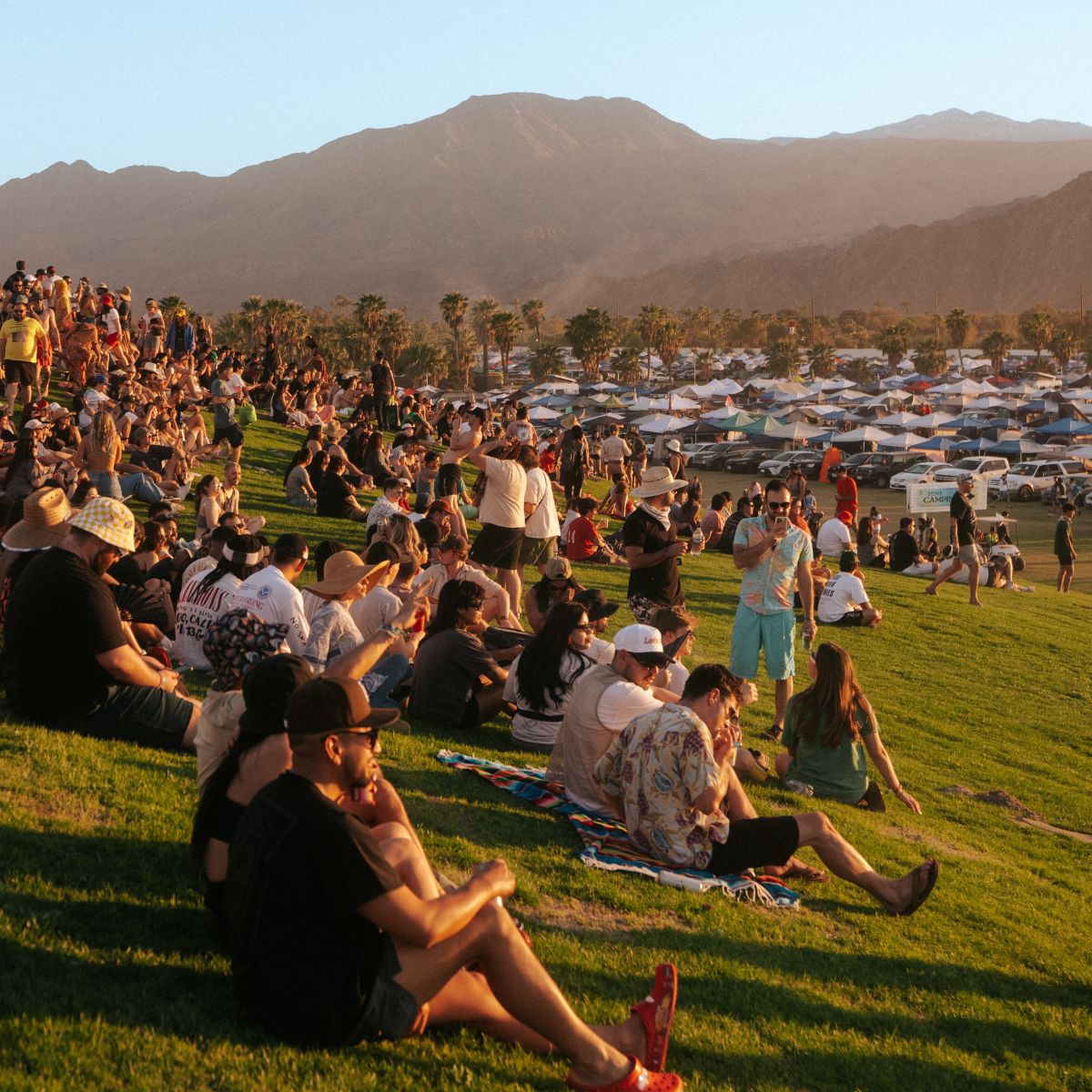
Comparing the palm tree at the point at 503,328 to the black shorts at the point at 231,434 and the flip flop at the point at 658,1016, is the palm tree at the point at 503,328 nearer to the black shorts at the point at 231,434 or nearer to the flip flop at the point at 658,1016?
the black shorts at the point at 231,434

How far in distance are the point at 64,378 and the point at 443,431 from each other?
10363mm

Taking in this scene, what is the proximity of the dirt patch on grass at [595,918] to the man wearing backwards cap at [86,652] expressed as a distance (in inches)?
102

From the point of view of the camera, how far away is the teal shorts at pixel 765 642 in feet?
34.9

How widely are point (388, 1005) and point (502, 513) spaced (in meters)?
8.77

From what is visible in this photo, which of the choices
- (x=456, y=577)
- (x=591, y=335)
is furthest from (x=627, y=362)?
(x=456, y=577)

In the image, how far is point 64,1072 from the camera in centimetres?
396

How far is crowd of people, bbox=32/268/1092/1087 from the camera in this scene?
419cm

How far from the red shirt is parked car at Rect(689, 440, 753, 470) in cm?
4476

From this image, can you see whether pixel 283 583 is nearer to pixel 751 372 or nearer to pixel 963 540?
pixel 963 540

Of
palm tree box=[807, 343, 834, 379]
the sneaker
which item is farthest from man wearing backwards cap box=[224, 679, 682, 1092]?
palm tree box=[807, 343, 834, 379]

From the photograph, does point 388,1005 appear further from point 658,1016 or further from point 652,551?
point 652,551

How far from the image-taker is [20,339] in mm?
19906

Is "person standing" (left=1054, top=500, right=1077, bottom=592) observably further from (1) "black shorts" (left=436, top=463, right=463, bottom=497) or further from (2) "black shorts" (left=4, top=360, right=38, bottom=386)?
(2) "black shorts" (left=4, top=360, right=38, bottom=386)

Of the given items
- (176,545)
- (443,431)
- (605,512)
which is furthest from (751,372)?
(176,545)
